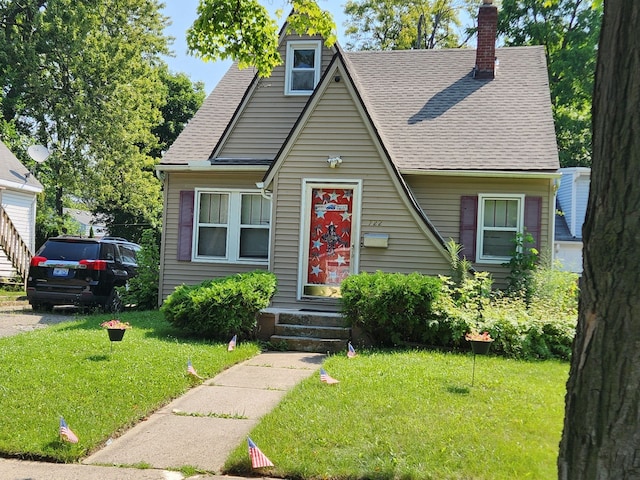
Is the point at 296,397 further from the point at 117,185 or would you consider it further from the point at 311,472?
the point at 117,185

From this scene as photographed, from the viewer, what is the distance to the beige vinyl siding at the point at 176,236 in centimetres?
1274

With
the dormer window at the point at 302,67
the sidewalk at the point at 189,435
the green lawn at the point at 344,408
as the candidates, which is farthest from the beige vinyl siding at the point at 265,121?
the sidewalk at the point at 189,435

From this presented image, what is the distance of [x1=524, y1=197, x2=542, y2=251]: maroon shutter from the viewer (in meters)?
11.6

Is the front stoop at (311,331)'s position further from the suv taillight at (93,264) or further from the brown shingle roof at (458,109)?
the suv taillight at (93,264)

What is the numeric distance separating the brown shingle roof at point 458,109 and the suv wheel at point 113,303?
282 inches

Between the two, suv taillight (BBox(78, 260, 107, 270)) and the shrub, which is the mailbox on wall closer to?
the shrub

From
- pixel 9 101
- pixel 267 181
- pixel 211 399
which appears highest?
pixel 9 101

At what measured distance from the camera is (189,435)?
5000 mm

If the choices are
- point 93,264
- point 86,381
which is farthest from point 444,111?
point 86,381

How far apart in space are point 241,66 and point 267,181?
7.77 ft

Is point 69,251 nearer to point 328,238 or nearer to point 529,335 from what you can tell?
point 328,238

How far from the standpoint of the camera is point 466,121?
12938 mm

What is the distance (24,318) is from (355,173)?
7634 millimetres

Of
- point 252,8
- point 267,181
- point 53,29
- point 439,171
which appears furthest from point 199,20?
point 53,29
